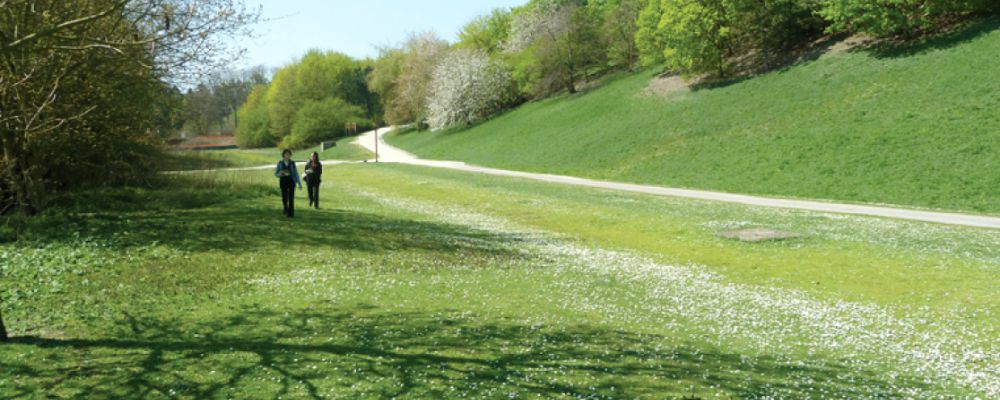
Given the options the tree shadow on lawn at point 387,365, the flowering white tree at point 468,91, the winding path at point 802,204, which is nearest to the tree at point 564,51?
the flowering white tree at point 468,91

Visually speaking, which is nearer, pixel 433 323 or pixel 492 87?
pixel 433 323

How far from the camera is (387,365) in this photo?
783 cm

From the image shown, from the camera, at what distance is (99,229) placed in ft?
50.9

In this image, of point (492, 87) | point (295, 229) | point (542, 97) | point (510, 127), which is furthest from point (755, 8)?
point (295, 229)

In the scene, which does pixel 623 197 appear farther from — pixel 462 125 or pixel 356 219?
pixel 462 125

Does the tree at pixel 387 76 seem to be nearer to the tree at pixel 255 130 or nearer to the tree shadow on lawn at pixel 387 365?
the tree at pixel 255 130

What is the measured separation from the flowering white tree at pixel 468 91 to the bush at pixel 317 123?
2535 centimetres

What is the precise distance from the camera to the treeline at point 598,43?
154 ft

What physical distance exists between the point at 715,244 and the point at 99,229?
17195mm

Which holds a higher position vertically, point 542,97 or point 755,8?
point 755,8

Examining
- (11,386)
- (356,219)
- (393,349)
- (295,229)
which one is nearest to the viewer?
(11,386)

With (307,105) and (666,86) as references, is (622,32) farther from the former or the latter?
(307,105)

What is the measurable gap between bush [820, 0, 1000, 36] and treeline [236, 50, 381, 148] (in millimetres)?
75041

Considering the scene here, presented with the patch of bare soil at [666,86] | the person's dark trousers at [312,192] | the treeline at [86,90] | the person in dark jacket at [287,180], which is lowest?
the person's dark trousers at [312,192]
